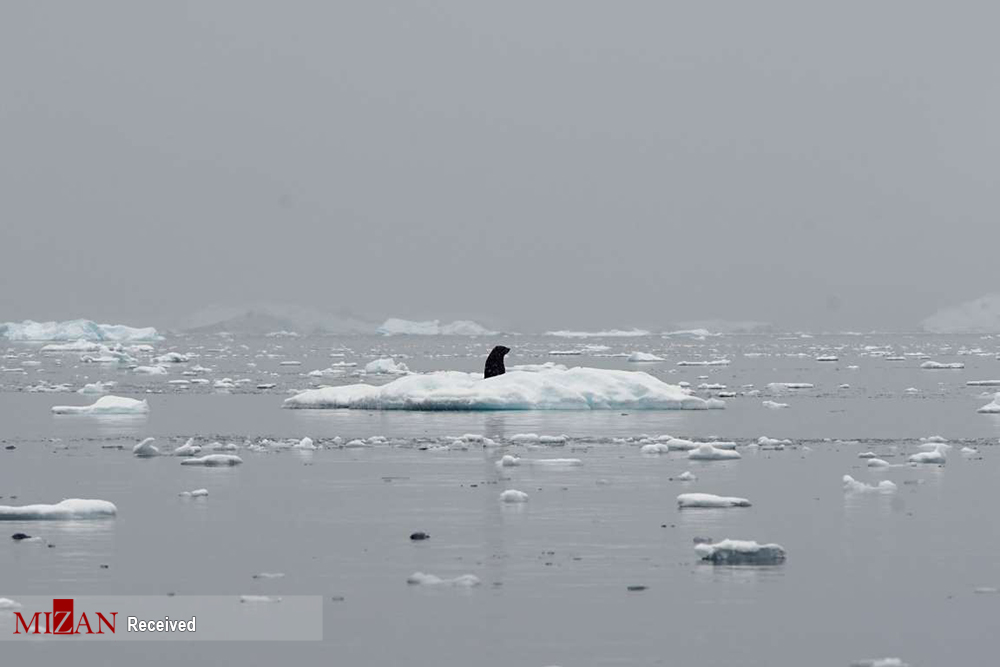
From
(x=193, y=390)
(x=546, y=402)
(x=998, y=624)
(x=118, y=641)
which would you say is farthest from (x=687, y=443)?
(x=193, y=390)

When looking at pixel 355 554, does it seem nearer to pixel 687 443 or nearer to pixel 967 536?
pixel 967 536

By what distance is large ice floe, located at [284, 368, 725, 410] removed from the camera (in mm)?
26766

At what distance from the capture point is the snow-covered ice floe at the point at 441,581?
9844 mm

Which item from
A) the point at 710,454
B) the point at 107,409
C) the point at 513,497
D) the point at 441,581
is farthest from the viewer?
the point at 107,409

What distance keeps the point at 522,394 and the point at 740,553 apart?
16132 mm

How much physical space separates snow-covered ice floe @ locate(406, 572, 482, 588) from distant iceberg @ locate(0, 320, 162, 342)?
9383 centimetres

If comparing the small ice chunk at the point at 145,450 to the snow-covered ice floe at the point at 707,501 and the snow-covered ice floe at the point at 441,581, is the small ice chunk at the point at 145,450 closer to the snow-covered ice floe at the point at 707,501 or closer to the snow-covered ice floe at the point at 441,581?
the snow-covered ice floe at the point at 707,501

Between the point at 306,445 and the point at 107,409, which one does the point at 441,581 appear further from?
the point at 107,409

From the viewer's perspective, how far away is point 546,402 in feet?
88.4

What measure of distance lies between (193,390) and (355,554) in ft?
83.9

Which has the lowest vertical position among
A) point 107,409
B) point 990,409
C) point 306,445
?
point 990,409

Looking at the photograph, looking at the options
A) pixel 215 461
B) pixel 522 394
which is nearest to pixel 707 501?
pixel 215 461

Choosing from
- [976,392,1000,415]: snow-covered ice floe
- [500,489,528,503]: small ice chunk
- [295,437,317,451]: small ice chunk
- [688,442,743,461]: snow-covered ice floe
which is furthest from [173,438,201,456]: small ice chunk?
[976,392,1000,415]: snow-covered ice floe

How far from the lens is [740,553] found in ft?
34.9
